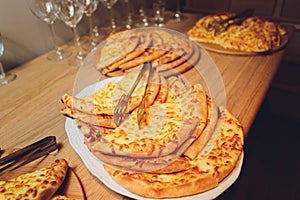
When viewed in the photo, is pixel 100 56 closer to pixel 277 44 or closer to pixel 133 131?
pixel 133 131

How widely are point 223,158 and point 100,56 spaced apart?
2.61 ft

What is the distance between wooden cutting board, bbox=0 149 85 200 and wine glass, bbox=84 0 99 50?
81 centimetres

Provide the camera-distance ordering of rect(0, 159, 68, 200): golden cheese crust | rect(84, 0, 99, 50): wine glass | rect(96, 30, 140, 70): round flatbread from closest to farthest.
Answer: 1. rect(0, 159, 68, 200): golden cheese crust
2. rect(96, 30, 140, 70): round flatbread
3. rect(84, 0, 99, 50): wine glass

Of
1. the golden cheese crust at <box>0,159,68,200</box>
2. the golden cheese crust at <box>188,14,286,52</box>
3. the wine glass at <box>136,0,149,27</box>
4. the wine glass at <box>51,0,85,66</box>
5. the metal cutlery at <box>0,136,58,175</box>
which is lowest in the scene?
the wine glass at <box>136,0,149,27</box>

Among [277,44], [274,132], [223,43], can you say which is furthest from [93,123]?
[274,132]

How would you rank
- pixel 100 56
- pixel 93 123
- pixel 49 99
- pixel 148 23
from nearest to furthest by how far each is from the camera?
pixel 93 123 → pixel 49 99 → pixel 100 56 → pixel 148 23

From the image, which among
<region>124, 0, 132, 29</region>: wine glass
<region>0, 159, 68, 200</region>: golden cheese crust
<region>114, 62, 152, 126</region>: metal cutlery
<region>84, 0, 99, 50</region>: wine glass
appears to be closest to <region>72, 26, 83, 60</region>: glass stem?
<region>84, 0, 99, 50</region>: wine glass

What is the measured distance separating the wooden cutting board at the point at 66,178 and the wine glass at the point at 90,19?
81 cm

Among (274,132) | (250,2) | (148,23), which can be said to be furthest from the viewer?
(250,2)

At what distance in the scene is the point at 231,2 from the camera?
7.93 ft

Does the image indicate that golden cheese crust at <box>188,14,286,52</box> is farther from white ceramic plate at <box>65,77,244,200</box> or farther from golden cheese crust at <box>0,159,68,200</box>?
golden cheese crust at <box>0,159,68,200</box>

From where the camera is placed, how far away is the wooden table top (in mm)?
808

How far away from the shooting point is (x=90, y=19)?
1405 millimetres

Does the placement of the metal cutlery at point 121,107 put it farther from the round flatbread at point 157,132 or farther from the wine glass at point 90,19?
the wine glass at point 90,19
